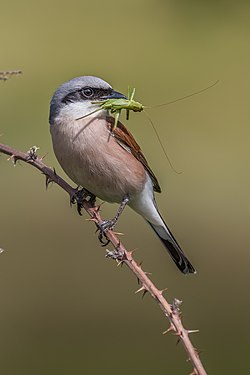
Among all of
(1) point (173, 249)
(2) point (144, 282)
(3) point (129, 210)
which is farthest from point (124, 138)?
(3) point (129, 210)

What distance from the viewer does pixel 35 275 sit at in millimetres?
6180

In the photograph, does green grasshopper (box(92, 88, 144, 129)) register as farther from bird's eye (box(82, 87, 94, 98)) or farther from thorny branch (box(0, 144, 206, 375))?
thorny branch (box(0, 144, 206, 375))

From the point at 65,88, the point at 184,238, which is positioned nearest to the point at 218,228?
the point at 184,238

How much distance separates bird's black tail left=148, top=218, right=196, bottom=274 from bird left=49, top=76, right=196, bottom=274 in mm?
172

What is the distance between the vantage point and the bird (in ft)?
9.57

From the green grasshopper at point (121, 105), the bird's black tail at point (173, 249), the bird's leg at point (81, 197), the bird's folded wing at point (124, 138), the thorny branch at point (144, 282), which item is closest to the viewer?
the thorny branch at point (144, 282)

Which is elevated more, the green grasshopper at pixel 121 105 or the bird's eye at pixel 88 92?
the bird's eye at pixel 88 92

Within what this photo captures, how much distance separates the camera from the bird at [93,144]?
2918 millimetres

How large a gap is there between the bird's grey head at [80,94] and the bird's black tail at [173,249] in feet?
1.70

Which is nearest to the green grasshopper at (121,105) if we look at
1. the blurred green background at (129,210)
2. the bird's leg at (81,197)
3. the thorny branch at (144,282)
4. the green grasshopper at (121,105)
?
the green grasshopper at (121,105)

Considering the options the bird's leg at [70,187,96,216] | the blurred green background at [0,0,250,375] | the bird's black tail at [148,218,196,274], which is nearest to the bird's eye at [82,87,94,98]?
the bird's leg at [70,187,96,216]

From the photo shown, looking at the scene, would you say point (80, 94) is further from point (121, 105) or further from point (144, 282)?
point (144, 282)

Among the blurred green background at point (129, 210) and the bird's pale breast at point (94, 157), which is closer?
the bird's pale breast at point (94, 157)

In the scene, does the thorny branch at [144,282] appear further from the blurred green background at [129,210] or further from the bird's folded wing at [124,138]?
the blurred green background at [129,210]
